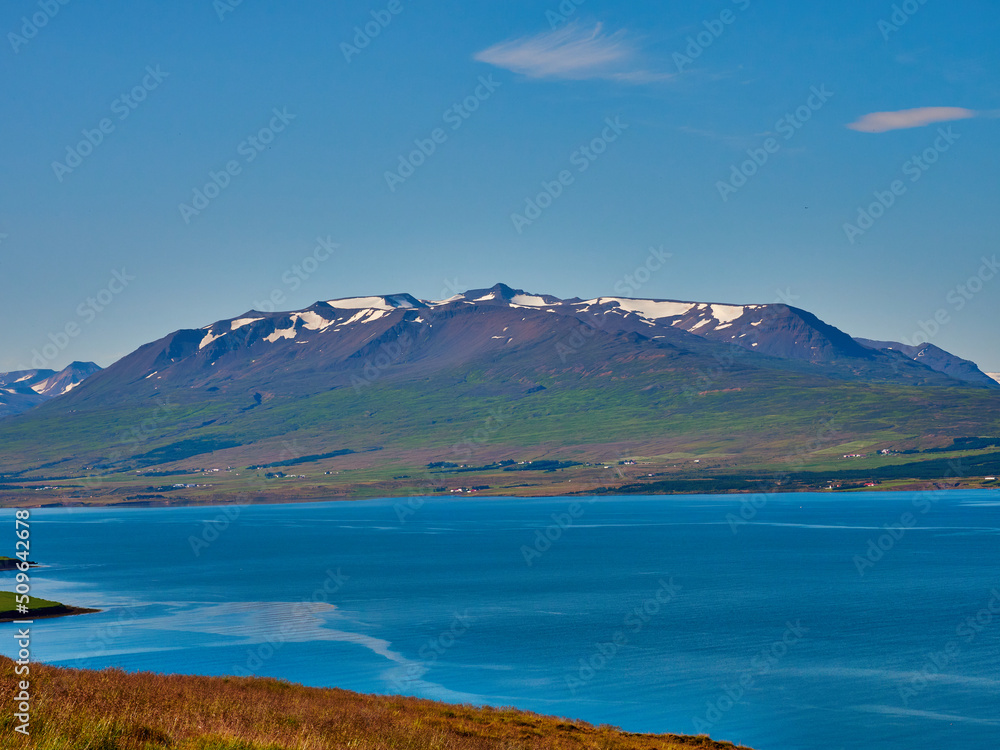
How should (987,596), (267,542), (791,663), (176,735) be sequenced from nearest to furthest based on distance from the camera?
(176,735) < (791,663) < (987,596) < (267,542)

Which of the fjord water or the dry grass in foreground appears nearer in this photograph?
the dry grass in foreground

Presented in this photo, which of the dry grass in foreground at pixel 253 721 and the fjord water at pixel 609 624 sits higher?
the dry grass in foreground at pixel 253 721

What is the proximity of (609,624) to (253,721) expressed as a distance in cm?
5469

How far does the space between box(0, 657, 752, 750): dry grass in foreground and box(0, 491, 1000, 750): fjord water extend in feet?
45.9

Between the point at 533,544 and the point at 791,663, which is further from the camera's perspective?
the point at 533,544

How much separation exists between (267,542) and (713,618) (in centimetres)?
9712

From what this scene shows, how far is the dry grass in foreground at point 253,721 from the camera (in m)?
14.6

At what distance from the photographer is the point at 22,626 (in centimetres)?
7038

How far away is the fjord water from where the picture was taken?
160 ft

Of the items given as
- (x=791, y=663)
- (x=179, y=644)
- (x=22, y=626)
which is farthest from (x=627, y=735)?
(x=22, y=626)

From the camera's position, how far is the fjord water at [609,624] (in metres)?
48.9

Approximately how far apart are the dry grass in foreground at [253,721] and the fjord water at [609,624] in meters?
14.0

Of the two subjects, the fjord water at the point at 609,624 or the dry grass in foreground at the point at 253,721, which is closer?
the dry grass in foreground at the point at 253,721

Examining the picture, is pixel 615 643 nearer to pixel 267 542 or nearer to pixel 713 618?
pixel 713 618
